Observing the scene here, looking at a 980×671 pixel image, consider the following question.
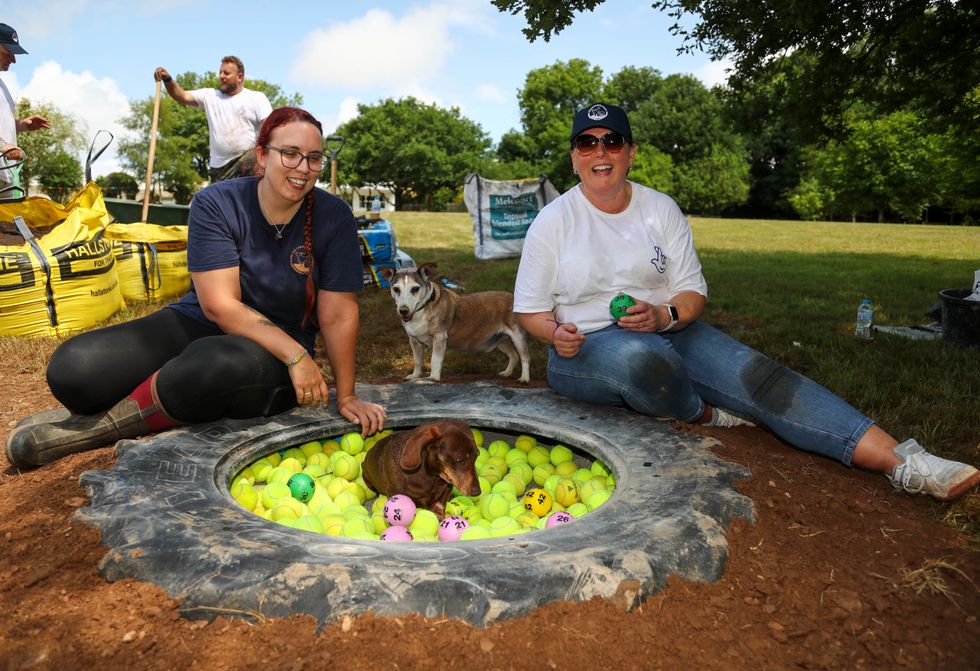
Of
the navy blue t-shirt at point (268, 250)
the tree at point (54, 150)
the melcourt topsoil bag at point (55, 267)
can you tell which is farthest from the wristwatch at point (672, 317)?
the tree at point (54, 150)

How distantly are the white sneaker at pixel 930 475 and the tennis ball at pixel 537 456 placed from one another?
1651mm

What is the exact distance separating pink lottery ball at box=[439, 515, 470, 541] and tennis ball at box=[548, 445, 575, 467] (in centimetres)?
79

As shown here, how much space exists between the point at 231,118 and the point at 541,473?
595 cm

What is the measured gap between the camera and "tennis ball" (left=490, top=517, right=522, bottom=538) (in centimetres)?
272

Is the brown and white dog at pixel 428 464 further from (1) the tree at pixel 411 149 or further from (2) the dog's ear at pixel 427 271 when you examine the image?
(1) the tree at pixel 411 149

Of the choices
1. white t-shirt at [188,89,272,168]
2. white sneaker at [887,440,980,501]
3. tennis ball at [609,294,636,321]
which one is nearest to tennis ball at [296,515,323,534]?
tennis ball at [609,294,636,321]

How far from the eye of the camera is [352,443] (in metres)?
3.62

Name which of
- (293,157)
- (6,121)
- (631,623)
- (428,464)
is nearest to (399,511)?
(428,464)

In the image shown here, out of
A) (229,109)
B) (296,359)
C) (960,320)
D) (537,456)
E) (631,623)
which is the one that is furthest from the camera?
(229,109)

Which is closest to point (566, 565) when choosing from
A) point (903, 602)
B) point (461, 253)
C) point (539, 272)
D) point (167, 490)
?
point (903, 602)

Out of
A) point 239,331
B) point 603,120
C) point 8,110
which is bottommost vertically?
point 239,331

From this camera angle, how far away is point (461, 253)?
1452 cm

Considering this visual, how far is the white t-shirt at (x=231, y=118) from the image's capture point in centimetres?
738

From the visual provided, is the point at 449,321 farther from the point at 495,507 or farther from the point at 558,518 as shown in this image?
the point at 558,518
